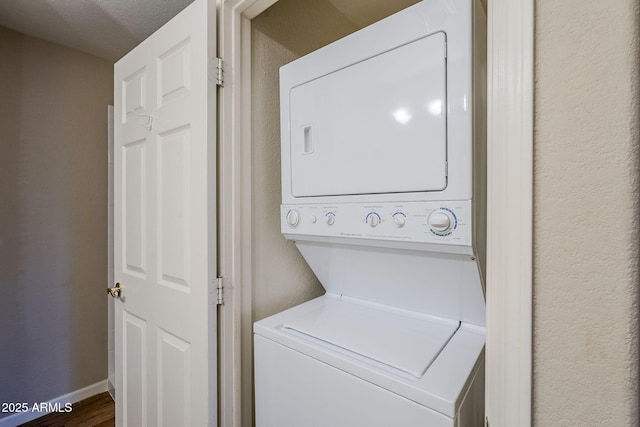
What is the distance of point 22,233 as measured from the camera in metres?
2.25

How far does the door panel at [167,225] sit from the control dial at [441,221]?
91 centimetres

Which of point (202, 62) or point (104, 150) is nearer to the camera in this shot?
point (202, 62)

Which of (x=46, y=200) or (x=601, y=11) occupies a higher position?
(x=601, y=11)

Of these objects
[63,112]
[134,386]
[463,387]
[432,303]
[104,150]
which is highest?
[63,112]

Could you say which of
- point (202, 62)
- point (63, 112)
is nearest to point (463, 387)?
point (202, 62)

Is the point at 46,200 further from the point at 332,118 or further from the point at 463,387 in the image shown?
the point at 463,387

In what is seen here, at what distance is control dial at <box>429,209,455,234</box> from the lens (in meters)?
0.95

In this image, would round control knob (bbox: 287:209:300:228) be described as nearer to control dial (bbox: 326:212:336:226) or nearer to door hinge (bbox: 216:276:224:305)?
control dial (bbox: 326:212:336:226)

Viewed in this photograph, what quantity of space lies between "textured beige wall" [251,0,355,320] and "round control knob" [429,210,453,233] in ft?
2.88

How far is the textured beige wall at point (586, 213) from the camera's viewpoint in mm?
490

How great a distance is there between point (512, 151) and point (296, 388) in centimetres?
106

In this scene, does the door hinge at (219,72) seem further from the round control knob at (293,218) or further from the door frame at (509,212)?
the door frame at (509,212)

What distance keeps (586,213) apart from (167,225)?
1.59 meters

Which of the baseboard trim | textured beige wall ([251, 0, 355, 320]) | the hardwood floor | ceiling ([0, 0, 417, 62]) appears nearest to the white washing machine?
textured beige wall ([251, 0, 355, 320])
